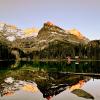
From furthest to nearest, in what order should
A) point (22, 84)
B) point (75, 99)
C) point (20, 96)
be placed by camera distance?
point (22, 84)
point (20, 96)
point (75, 99)

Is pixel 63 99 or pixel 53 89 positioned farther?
pixel 53 89

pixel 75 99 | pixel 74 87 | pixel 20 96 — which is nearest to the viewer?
pixel 75 99

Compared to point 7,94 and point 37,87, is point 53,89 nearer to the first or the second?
point 37,87

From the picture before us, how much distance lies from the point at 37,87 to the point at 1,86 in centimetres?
486

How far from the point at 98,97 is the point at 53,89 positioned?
748 centimetres

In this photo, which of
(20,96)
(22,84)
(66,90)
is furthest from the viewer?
(22,84)

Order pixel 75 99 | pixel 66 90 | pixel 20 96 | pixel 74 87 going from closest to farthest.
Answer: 1. pixel 75 99
2. pixel 20 96
3. pixel 66 90
4. pixel 74 87

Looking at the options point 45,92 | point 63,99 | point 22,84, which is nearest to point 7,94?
point 45,92

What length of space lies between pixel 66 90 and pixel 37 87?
4.60 metres

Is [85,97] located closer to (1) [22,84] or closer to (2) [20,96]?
(2) [20,96]

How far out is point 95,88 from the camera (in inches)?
1501

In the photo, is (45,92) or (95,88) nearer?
(45,92)

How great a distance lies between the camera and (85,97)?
31188 mm

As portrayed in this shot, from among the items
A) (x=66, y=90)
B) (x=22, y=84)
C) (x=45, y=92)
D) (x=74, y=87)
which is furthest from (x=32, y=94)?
(x=22, y=84)
